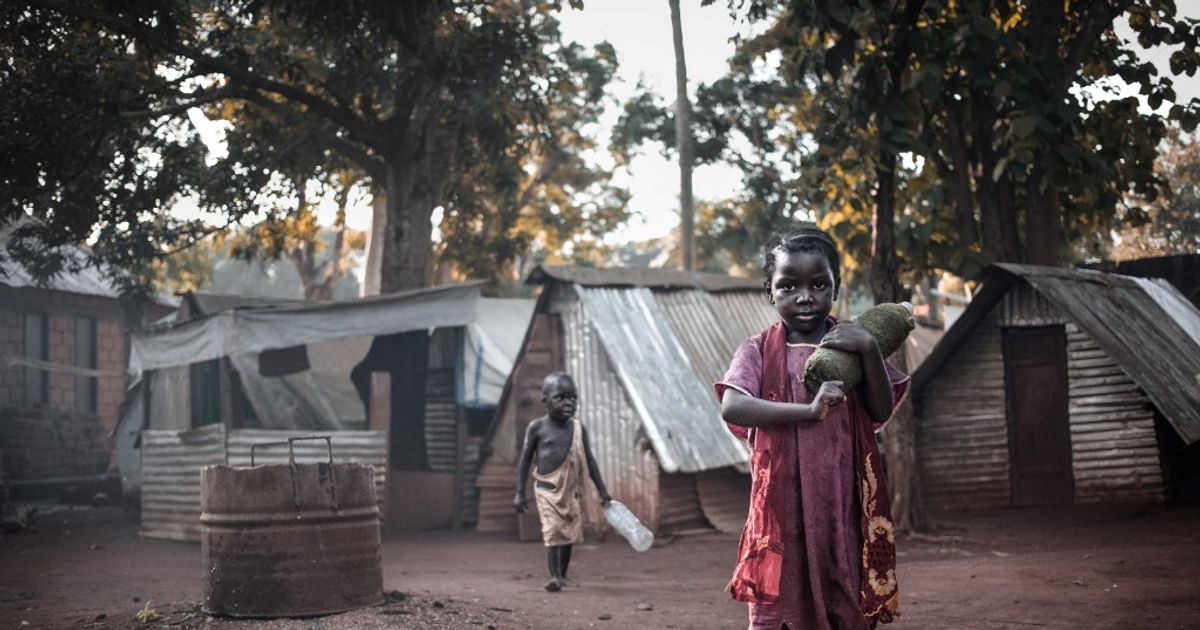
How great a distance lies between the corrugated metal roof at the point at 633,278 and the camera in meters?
14.7

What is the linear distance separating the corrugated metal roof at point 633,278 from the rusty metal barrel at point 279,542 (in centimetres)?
755

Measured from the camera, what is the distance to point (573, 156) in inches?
1212

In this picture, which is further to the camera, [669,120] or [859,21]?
[669,120]

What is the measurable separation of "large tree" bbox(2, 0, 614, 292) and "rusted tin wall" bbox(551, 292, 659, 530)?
326cm

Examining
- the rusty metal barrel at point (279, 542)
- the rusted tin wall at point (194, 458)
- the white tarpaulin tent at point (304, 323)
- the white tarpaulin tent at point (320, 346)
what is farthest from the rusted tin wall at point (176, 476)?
the rusty metal barrel at point (279, 542)

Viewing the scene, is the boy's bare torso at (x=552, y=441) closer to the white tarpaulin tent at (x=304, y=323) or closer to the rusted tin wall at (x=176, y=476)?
the white tarpaulin tent at (x=304, y=323)

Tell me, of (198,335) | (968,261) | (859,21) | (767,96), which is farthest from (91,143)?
(767,96)

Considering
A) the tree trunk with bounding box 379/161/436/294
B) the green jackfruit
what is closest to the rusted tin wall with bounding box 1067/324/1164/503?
the tree trunk with bounding box 379/161/436/294

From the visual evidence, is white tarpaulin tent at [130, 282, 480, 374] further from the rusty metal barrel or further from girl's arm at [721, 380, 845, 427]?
girl's arm at [721, 380, 845, 427]

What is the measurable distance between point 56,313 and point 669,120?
544 inches

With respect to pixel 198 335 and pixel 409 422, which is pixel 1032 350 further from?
pixel 198 335

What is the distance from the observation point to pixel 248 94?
1580 centimetres

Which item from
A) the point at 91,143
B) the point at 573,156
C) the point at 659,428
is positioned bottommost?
the point at 659,428

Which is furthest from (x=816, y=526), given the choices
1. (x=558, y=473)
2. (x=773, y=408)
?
(x=558, y=473)
